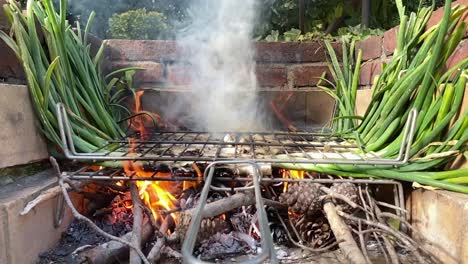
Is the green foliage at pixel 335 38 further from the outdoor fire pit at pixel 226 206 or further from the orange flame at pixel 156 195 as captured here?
the orange flame at pixel 156 195

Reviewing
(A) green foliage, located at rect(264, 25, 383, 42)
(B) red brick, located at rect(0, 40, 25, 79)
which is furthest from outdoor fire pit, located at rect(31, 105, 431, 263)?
(A) green foliage, located at rect(264, 25, 383, 42)

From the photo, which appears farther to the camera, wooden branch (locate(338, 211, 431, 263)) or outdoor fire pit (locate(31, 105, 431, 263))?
outdoor fire pit (locate(31, 105, 431, 263))

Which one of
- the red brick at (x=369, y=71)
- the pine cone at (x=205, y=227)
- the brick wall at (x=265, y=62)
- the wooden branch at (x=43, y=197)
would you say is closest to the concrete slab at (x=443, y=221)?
the pine cone at (x=205, y=227)

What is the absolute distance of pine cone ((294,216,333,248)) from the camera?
1.71m

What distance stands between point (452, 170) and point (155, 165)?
1352 mm

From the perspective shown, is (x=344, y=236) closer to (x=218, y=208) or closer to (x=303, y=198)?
(x=303, y=198)

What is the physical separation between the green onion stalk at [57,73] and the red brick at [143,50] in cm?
43

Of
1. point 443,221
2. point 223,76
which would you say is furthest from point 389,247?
point 223,76

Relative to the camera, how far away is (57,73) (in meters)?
1.75

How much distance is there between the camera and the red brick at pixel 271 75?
288 cm

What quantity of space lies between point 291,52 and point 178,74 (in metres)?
0.97

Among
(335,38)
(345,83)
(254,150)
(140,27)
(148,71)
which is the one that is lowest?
(254,150)

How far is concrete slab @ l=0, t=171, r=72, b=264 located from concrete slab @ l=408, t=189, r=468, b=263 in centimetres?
166

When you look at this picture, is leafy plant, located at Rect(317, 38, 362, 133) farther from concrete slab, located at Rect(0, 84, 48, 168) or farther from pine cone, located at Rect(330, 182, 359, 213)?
concrete slab, located at Rect(0, 84, 48, 168)
